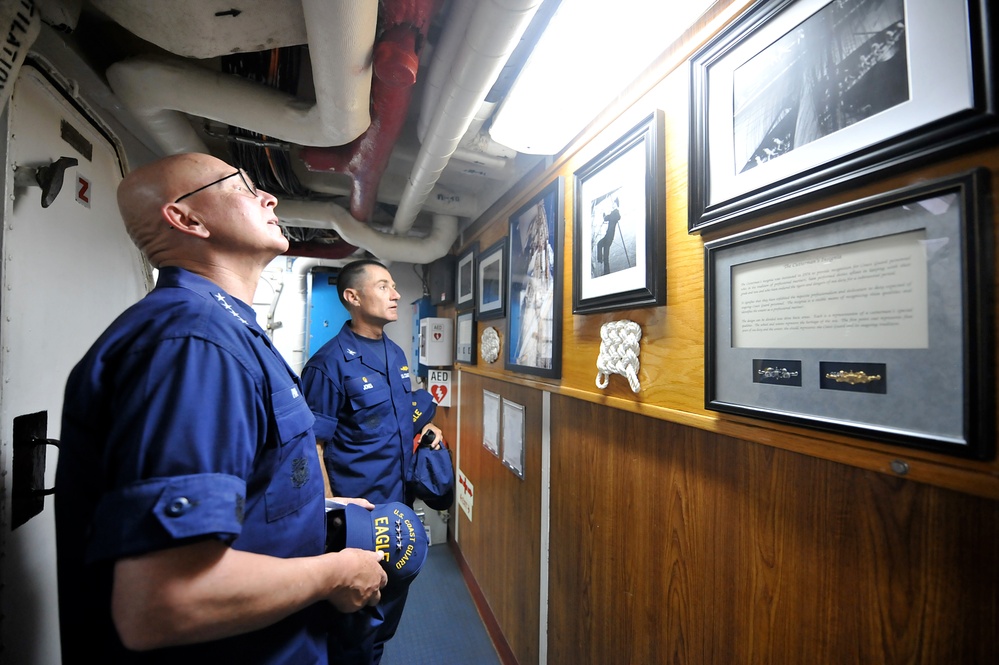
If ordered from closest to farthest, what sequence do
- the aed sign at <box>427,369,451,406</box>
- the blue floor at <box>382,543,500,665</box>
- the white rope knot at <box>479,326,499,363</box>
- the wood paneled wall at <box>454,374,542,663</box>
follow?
the wood paneled wall at <box>454,374,542,663</box> < the blue floor at <box>382,543,500,665</box> < the white rope knot at <box>479,326,499,363</box> < the aed sign at <box>427,369,451,406</box>

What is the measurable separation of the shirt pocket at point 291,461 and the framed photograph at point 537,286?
2.71 feet

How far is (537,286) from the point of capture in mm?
1467

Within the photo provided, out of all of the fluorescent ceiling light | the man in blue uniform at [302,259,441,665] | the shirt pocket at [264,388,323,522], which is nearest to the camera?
the shirt pocket at [264,388,323,522]

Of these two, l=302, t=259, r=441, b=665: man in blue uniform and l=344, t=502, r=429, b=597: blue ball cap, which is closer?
l=344, t=502, r=429, b=597: blue ball cap

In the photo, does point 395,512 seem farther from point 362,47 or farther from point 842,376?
point 362,47

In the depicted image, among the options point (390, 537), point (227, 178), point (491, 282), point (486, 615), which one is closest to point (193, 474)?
point (390, 537)

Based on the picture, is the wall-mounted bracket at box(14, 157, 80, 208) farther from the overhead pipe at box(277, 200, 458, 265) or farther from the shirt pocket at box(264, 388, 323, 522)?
the overhead pipe at box(277, 200, 458, 265)

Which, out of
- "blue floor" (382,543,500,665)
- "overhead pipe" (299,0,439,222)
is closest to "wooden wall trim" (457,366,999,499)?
"overhead pipe" (299,0,439,222)

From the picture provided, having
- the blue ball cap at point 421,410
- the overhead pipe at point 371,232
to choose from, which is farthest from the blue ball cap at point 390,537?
the overhead pipe at point 371,232

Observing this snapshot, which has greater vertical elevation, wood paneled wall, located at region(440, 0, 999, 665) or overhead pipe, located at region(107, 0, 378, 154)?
overhead pipe, located at region(107, 0, 378, 154)

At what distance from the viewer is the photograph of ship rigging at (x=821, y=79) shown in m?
0.49

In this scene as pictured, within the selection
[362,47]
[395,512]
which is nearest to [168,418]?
[395,512]

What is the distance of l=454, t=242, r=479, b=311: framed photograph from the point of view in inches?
90.5

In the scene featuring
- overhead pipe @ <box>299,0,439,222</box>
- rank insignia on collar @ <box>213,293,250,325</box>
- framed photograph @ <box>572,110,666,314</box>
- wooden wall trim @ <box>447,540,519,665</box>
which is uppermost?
overhead pipe @ <box>299,0,439,222</box>
